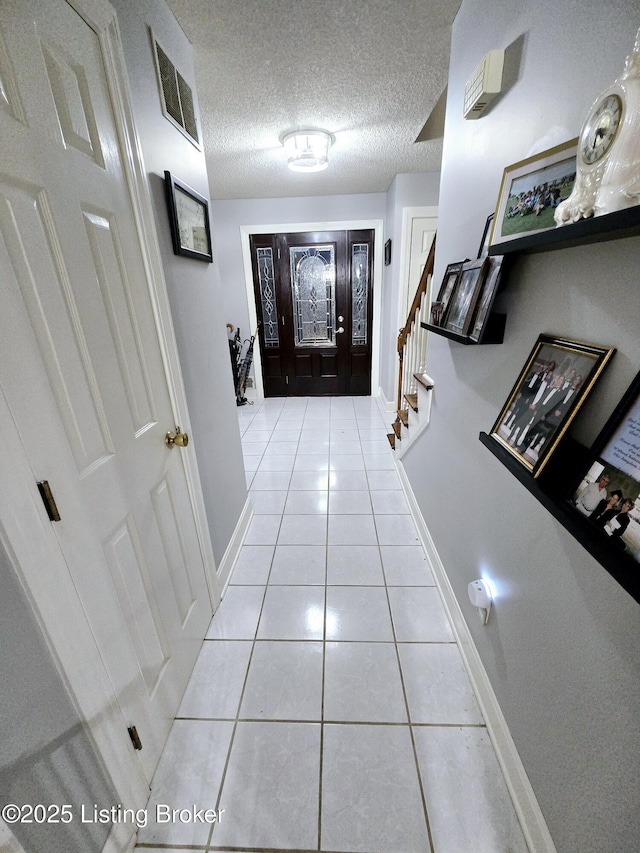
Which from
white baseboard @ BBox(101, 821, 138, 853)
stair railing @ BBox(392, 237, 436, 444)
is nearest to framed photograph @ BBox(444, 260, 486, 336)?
stair railing @ BBox(392, 237, 436, 444)

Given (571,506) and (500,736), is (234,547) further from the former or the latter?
(571,506)

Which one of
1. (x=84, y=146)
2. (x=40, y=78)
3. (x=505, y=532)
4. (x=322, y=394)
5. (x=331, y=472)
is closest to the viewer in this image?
(x=40, y=78)

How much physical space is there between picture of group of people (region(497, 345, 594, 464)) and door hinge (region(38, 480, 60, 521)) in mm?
1056

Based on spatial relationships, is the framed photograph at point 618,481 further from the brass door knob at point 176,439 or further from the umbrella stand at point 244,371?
the umbrella stand at point 244,371

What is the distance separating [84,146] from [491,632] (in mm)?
1864

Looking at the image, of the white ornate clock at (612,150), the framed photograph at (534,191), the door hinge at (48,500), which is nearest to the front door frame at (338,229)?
the framed photograph at (534,191)

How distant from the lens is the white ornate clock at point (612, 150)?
523 mm

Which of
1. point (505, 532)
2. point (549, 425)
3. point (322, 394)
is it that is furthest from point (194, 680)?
point (322, 394)

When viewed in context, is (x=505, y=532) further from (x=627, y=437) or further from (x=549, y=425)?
(x=627, y=437)

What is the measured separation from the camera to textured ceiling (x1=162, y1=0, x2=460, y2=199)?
1.33 meters

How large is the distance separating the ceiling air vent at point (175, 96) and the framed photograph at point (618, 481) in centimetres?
170

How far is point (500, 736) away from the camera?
1.07 m

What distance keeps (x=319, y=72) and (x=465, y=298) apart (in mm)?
1511

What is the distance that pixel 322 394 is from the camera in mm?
4789
